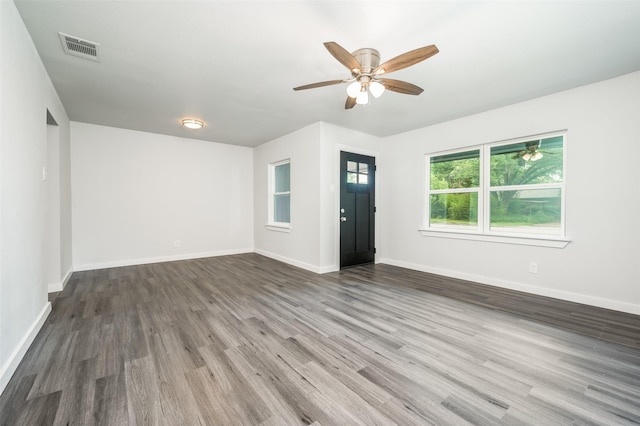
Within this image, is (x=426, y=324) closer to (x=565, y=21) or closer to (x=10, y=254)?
(x=565, y=21)

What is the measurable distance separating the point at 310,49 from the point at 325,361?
2597 mm

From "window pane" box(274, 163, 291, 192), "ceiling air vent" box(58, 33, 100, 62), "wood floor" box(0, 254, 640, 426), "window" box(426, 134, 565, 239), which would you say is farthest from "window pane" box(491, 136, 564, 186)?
"ceiling air vent" box(58, 33, 100, 62)

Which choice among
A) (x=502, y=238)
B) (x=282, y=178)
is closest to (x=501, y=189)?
(x=502, y=238)

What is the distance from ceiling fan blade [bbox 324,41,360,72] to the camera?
68.9 inches

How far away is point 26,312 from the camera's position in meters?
2.05

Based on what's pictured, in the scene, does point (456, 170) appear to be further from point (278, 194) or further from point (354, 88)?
point (278, 194)

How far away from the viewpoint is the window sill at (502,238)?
3.22m

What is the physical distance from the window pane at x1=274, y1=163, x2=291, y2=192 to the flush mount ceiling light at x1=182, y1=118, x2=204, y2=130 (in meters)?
1.80

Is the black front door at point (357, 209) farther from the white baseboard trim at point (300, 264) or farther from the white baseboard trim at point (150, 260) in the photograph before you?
the white baseboard trim at point (150, 260)

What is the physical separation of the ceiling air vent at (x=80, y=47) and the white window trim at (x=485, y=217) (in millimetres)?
4567

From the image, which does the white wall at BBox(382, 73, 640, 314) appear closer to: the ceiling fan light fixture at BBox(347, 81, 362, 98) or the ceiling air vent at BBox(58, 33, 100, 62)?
the ceiling fan light fixture at BBox(347, 81, 362, 98)

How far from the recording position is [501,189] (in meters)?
3.77

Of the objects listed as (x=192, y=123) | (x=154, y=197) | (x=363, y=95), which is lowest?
(x=154, y=197)

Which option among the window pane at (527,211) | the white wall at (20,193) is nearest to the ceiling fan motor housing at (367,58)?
the white wall at (20,193)
